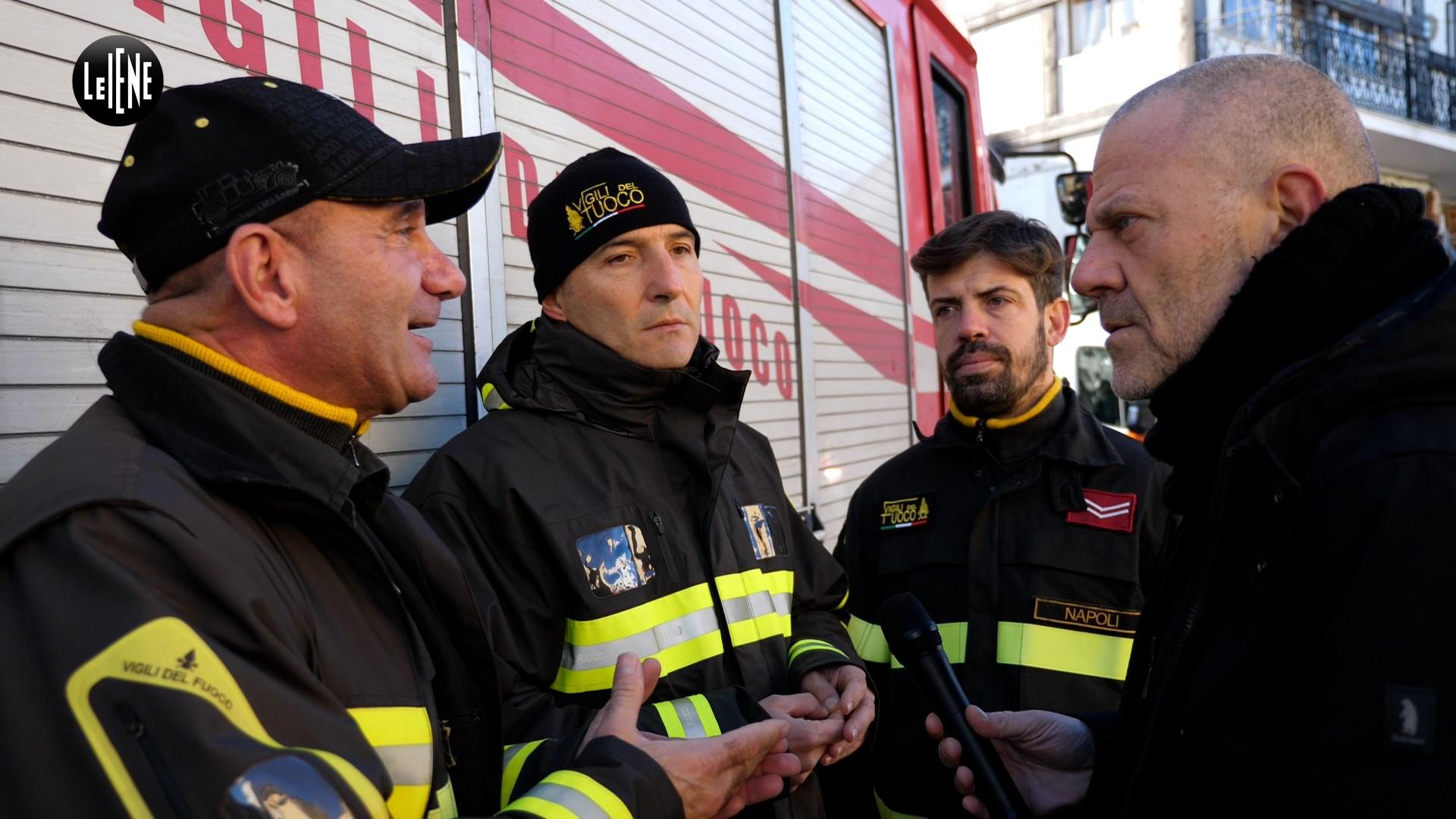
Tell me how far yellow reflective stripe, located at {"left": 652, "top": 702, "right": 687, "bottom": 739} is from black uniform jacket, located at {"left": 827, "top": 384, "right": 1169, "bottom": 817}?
83cm

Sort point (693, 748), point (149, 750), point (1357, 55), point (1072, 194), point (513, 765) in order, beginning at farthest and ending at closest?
point (1357, 55), point (1072, 194), point (513, 765), point (693, 748), point (149, 750)

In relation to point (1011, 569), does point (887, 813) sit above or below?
below

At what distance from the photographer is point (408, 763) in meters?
1.25

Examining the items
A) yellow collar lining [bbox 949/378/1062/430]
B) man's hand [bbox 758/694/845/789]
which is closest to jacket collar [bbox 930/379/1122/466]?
yellow collar lining [bbox 949/378/1062/430]

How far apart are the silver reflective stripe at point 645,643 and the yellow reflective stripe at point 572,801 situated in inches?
21.3

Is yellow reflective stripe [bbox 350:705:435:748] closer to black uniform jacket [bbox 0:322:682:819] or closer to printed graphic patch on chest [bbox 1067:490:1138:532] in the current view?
black uniform jacket [bbox 0:322:682:819]

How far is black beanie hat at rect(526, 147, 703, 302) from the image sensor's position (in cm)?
221

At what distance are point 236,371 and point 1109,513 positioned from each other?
6.62 feet

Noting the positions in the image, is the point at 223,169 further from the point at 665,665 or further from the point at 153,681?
the point at 665,665

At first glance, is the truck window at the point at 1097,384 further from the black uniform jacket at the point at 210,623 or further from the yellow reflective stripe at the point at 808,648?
the black uniform jacket at the point at 210,623

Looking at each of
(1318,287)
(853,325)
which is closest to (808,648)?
(1318,287)

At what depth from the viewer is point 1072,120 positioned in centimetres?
1777

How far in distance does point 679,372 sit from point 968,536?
906 millimetres

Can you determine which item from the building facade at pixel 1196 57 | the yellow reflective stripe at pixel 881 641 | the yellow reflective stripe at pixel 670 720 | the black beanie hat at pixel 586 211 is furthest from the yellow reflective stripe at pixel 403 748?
the building facade at pixel 1196 57
